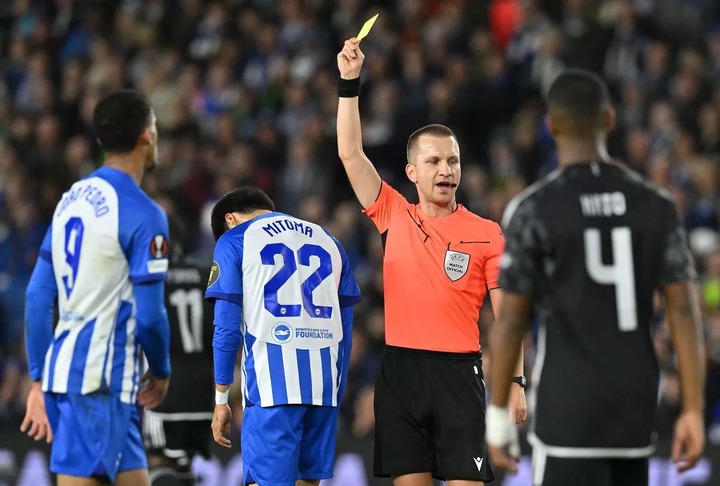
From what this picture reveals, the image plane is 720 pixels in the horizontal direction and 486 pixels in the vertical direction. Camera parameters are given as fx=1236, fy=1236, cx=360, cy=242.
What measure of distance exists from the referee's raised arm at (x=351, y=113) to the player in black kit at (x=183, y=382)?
8.11 feet

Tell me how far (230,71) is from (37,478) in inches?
277

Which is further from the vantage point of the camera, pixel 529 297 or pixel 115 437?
pixel 115 437

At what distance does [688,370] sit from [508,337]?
66 cm

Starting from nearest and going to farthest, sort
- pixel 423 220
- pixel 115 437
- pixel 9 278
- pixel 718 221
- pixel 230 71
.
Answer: pixel 115 437 → pixel 423 220 → pixel 718 221 → pixel 9 278 → pixel 230 71

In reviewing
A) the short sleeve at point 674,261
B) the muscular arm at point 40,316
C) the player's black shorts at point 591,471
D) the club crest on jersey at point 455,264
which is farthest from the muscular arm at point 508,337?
the muscular arm at point 40,316

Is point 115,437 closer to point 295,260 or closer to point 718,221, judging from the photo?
point 295,260

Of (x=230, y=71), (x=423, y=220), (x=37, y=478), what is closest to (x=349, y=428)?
(x=37, y=478)

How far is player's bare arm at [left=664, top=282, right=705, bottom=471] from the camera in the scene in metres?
4.45

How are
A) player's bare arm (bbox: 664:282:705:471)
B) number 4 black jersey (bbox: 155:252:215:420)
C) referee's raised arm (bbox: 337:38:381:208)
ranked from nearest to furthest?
player's bare arm (bbox: 664:282:705:471) < referee's raised arm (bbox: 337:38:381:208) < number 4 black jersey (bbox: 155:252:215:420)

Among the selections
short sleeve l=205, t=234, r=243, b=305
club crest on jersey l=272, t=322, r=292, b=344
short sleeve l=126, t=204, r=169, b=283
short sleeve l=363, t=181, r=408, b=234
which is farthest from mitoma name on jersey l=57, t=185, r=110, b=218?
short sleeve l=363, t=181, r=408, b=234

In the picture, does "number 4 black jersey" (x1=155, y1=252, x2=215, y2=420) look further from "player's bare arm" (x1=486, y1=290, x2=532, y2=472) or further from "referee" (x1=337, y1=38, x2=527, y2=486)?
"player's bare arm" (x1=486, y1=290, x2=532, y2=472)

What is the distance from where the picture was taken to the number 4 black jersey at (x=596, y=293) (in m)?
4.46

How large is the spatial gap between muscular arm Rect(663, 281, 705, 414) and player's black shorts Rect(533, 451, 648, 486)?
29cm

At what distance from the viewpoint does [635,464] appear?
4.51 metres
